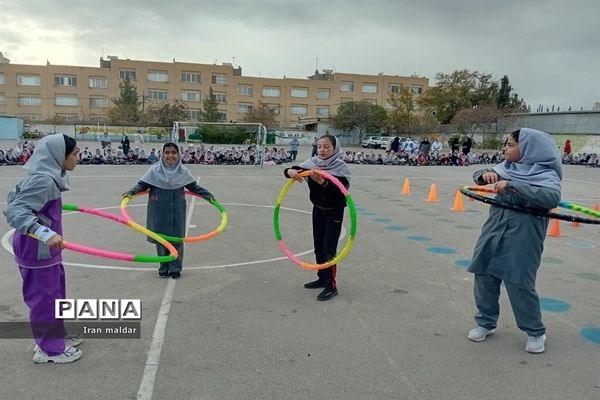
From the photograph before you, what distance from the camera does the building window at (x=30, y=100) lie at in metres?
78.2

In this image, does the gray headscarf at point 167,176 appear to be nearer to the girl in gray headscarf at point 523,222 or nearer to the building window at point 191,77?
the girl in gray headscarf at point 523,222

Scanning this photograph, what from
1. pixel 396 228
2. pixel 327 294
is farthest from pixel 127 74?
pixel 327 294

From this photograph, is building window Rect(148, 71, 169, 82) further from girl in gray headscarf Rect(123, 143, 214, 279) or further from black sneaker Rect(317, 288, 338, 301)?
black sneaker Rect(317, 288, 338, 301)

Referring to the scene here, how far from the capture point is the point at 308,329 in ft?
16.0

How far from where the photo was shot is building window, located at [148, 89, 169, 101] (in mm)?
81625

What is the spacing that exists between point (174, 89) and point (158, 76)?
11.0 feet

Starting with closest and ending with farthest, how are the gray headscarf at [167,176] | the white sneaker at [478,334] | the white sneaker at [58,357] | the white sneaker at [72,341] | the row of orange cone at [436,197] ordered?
the white sneaker at [58,357], the white sneaker at [72,341], the white sneaker at [478,334], the gray headscarf at [167,176], the row of orange cone at [436,197]

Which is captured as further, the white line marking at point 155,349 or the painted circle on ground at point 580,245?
the painted circle on ground at point 580,245

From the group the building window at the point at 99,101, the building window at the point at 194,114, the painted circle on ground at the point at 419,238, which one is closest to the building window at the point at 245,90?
the building window at the point at 194,114

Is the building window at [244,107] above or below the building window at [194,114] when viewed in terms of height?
above

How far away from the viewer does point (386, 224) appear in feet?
34.8

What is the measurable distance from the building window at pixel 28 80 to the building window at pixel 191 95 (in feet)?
75.4

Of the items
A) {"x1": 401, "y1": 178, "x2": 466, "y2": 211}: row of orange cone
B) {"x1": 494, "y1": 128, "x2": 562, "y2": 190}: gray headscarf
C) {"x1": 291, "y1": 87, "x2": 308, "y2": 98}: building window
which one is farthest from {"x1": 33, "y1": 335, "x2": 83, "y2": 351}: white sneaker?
{"x1": 291, "y1": 87, "x2": 308, "y2": 98}: building window

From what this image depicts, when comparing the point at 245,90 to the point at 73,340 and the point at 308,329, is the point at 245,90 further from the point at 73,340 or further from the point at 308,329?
the point at 73,340
